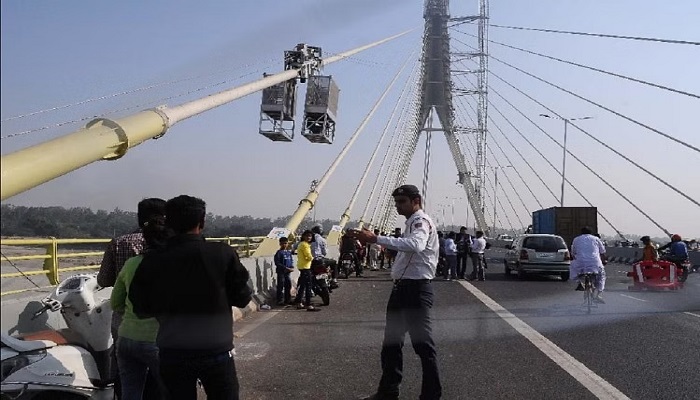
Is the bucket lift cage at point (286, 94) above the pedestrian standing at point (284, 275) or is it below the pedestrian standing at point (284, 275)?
above

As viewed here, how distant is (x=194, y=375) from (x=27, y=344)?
1179 mm

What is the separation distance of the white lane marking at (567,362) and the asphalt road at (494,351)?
0.02 metres

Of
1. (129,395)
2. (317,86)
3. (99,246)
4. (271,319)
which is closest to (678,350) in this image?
(271,319)

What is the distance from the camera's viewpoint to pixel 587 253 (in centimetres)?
1302

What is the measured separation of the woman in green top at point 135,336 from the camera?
4102 mm

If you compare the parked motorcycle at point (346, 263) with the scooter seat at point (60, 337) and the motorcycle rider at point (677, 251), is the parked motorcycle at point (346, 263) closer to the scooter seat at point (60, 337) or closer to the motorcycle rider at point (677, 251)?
the motorcycle rider at point (677, 251)

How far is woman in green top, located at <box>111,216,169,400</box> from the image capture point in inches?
161

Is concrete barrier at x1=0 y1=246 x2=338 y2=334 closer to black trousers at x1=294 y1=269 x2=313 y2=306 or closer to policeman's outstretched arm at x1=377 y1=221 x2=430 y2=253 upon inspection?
black trousers at x1=294 y1=269 x2=313 y2=306

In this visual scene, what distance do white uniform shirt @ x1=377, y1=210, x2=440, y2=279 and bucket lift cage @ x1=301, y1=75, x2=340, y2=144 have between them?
12388 millimetres

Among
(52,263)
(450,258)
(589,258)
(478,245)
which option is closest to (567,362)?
(589,258)

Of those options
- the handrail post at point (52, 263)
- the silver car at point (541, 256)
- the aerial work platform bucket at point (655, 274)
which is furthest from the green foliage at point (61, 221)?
the silver car at point (541, 256)

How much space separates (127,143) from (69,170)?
3.98 feet

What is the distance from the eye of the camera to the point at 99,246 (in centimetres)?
1084

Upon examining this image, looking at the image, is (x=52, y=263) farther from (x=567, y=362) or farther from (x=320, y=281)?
(x=320, y=281)
